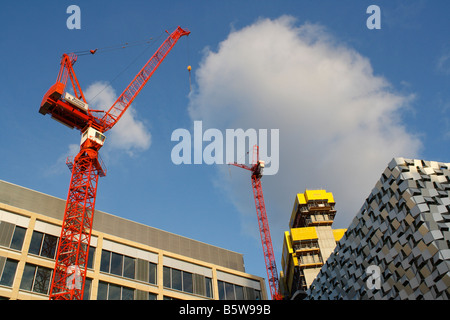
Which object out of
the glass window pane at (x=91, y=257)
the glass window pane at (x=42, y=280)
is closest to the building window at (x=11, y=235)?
the glass window pane at (x=42, y=280)

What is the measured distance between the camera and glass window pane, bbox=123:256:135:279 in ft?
165

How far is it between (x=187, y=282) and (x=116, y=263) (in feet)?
35.4

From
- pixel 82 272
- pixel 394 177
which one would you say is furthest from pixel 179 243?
pixel 394 177

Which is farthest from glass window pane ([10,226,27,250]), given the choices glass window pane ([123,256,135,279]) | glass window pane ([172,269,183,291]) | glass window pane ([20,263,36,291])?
glass window pane ([172,269,183,291])

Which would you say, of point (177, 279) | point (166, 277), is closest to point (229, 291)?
point (177, 279)

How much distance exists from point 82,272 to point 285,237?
2621 inches

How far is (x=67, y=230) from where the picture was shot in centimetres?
4847

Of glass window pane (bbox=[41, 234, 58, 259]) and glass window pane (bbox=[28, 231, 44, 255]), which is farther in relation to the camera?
glass window pane (bbox=[41, 234, 58, 259])

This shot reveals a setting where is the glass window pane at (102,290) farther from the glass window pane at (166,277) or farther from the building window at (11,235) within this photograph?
the building window at (11,235)

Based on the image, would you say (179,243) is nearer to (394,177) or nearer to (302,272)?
(394,177)

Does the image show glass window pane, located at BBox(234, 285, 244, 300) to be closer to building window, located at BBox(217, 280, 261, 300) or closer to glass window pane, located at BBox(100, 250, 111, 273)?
building window, located at BBox(217, 280, 261, 300)

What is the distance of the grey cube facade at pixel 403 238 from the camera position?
32656mm

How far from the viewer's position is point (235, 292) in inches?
2379

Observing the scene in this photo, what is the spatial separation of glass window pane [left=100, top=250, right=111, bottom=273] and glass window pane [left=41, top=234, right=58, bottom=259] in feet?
18.9
